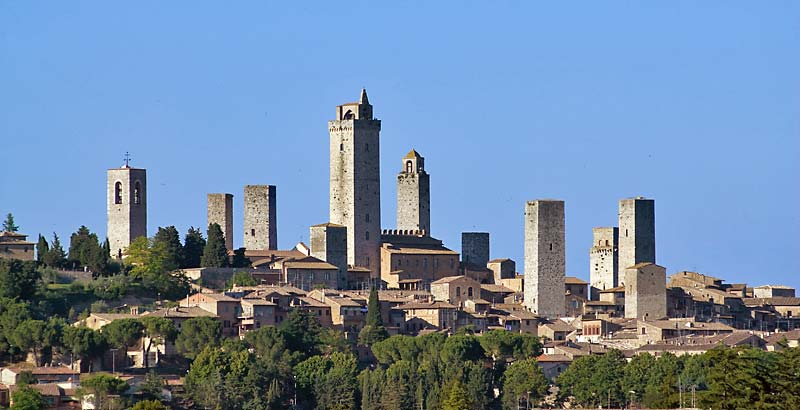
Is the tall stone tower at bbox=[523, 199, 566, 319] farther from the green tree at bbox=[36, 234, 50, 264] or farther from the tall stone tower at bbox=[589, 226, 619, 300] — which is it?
the green tree at bbox=[36, 234, 50, 264]

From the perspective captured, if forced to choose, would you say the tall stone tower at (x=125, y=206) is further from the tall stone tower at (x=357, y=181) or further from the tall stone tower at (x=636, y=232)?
the tall stone tower at (x=636, y=232)

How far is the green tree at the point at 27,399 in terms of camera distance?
66375 millimetres

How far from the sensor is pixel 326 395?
71438 millimetres

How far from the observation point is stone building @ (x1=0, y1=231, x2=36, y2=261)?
80.3 meters

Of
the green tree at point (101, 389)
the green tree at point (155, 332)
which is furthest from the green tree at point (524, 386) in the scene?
the green tree at point (101, 389)

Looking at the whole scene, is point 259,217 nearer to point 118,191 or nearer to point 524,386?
point 118,191

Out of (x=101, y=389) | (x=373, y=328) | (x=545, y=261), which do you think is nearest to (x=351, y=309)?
(x=373, y=328)

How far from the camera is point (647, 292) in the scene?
83.7 metres

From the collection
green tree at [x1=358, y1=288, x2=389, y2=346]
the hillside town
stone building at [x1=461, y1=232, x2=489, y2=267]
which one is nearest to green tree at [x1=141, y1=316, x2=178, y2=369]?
the hillside town

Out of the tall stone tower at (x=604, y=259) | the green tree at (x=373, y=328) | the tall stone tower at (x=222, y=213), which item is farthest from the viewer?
the tall stone tower at (x=604, y=259)

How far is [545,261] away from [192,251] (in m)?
11.0

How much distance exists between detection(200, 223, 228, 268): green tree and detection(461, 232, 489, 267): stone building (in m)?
10.7

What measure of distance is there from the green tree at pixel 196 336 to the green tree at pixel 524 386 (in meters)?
8.15

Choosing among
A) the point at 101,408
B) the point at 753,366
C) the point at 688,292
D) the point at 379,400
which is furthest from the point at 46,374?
Result: the point at 688,292
